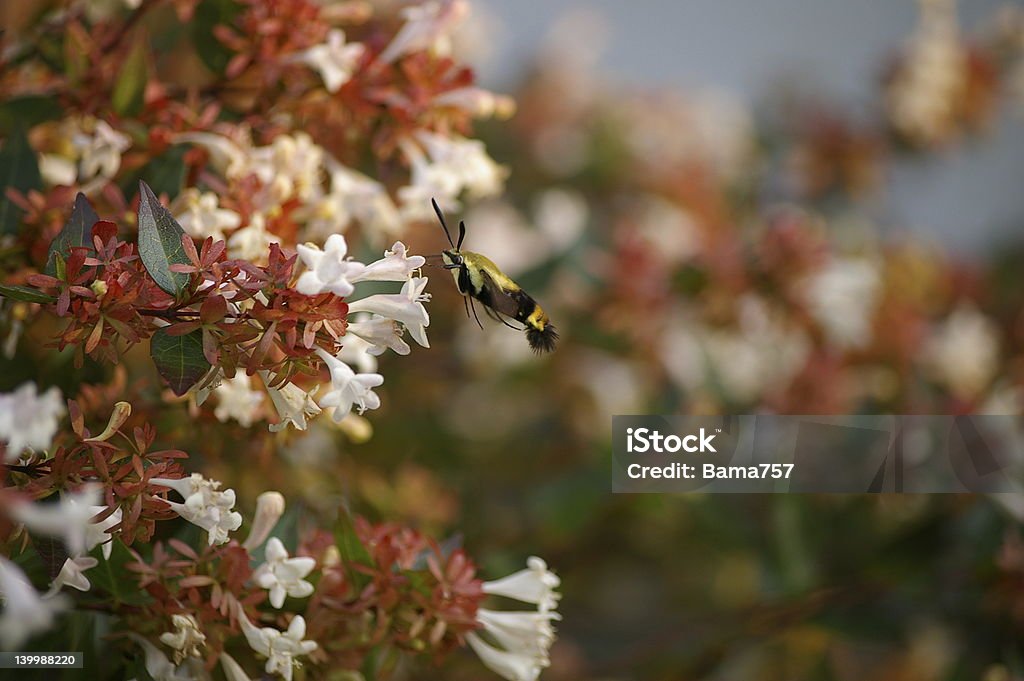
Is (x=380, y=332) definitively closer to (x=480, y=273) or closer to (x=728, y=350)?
(x=480, y=273)

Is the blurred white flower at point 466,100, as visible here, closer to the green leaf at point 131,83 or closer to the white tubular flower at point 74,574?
the green leaf at point 131,83

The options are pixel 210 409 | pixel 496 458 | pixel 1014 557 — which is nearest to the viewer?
pixel 210 409

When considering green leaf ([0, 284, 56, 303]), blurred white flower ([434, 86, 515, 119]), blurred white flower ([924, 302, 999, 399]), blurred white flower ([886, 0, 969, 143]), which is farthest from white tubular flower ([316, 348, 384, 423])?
blurred white flower ([886, 0, 969, 143])

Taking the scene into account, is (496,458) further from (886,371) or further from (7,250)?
(7,250)

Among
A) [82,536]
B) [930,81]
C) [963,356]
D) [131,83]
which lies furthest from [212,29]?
[930,81]

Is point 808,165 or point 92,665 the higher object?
point 92,665

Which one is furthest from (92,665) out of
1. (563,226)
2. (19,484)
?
(563,226)

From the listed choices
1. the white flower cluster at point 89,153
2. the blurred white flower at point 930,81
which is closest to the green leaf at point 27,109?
the white flower cluster at point 89,153
